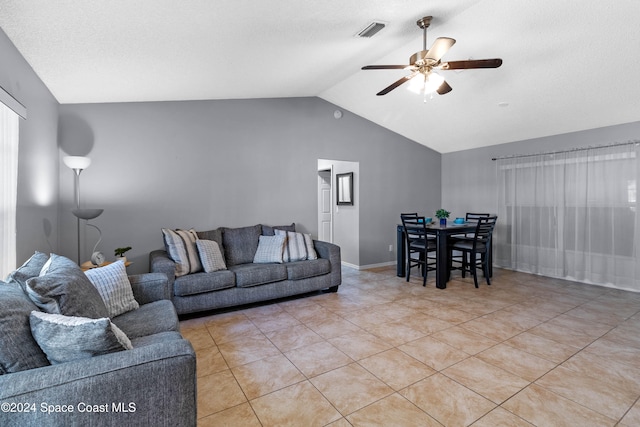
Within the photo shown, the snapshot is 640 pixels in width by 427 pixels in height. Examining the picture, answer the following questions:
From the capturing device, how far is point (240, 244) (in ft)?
13.3

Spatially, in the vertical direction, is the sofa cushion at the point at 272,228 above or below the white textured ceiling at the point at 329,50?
below

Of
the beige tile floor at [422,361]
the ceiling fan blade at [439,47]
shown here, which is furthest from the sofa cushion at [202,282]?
the ceiling fan blade at [439,47]

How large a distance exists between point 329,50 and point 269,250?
2.40m

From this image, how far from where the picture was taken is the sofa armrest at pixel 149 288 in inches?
94.8

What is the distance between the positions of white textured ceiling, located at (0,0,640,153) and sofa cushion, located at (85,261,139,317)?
166 cm

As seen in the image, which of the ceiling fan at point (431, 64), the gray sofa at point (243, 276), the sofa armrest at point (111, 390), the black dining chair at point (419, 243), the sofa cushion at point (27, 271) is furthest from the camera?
the black dining chair at point (419, 243)

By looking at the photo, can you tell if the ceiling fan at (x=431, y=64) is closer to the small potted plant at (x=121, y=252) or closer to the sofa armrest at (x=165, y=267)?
the sofa armrest at (x=165, y=267)

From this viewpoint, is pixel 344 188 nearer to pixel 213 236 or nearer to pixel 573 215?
pixel 213 236

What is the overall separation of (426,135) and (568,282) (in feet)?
10.5

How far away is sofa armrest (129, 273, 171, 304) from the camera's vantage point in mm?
2408

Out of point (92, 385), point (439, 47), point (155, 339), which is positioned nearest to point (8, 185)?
point (155, 339)

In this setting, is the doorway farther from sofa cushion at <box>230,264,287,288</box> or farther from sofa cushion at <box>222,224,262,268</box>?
sofa cushion at <box>230,264,287,288</box>

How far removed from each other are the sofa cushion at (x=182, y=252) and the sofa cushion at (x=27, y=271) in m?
1.43

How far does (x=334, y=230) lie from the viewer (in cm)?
629
